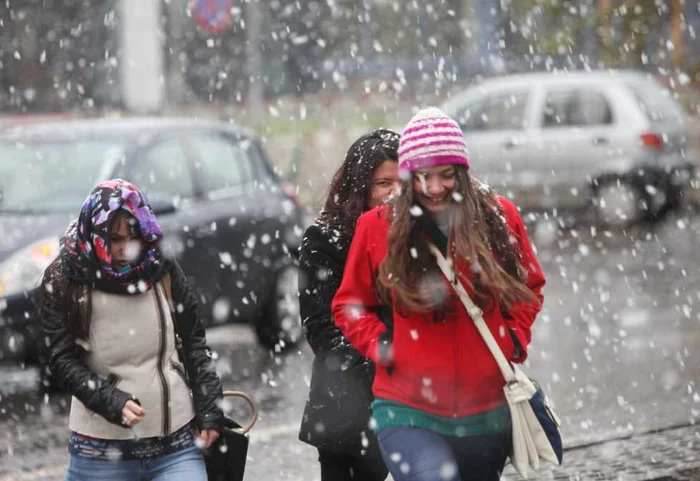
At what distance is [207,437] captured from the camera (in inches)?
179

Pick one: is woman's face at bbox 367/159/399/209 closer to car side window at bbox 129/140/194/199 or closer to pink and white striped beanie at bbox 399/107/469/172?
pink and white striped beanie at bbox 399/107/469/172

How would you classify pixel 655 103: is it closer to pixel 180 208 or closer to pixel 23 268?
pixel 180 208

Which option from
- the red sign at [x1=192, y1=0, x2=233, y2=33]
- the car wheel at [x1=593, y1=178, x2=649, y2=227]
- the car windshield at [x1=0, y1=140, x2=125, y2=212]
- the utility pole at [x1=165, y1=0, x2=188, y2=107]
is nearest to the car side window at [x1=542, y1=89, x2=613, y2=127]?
the car wheel at [x1=593, y1=178, x2=649, y2=227]

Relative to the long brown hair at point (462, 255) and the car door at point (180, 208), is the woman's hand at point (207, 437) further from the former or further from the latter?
the car door at point (180, 208)

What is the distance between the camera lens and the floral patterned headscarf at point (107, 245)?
445cm

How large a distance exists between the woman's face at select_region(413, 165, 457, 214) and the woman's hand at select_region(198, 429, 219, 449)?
0.99 meters

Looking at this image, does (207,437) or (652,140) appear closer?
(207,437)

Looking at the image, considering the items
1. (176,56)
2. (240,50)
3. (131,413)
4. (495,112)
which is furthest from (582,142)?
(131,413)

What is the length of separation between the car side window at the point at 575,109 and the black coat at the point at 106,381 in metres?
14.5

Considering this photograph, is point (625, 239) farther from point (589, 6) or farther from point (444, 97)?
point (444, 97)

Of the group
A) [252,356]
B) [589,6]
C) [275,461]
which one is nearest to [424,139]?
[275,461]

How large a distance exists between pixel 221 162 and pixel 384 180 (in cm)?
607

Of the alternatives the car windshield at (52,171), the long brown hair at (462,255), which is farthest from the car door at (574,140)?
the long brown hair at (462,255)

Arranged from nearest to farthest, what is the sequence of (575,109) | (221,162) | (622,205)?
(221,162) < (622,205) < (575,109)
